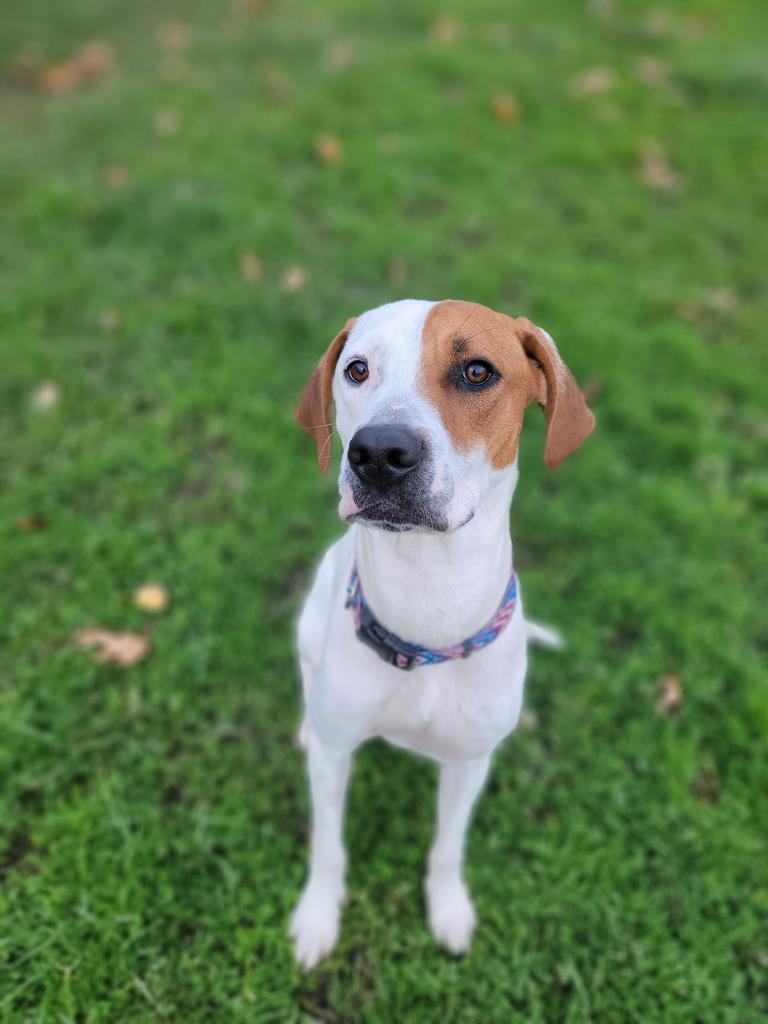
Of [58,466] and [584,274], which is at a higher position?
[584,274]

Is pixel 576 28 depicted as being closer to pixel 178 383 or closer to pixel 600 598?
pixel 178 383

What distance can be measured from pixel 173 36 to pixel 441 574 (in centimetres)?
882

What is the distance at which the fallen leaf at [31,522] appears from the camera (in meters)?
3.79

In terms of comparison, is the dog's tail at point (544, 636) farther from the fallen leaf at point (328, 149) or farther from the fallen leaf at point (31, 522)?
the fallen leaf at point (328, 149)

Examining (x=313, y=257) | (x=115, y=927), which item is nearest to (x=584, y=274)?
(x=313, y=257)

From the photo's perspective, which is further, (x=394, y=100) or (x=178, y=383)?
(x=394, y=100)

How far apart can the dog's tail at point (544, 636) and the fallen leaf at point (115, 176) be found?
16.5ft

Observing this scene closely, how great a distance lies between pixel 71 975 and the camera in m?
2.43

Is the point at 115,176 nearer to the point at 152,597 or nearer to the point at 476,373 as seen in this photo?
the point at 152,597

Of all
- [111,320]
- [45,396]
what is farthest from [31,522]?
[111,320]

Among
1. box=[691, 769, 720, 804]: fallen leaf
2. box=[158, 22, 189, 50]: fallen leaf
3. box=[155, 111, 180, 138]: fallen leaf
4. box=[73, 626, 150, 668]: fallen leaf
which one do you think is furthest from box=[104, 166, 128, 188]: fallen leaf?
box=[691, 769, 720, 804]: fallen leaf

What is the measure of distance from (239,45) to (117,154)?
2.64m

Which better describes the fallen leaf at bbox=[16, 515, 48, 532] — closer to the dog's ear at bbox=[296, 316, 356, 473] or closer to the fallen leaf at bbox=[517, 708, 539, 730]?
the dog's ear at bbox=[296, 316, 356, 473]

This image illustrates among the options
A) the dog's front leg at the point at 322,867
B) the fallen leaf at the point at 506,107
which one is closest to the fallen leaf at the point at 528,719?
the dog's front leg at the point at 322,867
